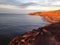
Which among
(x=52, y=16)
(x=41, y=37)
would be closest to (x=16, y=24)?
(x=41, y=37)

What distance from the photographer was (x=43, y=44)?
172 cm

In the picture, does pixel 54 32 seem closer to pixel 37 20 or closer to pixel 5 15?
pixel 37 20

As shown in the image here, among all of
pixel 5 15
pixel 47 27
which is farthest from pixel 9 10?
pixel 47 27

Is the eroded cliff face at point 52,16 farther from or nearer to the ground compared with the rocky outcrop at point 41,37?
farther from the ground

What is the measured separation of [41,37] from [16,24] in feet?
1.18

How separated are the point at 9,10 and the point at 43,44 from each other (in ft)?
2.02

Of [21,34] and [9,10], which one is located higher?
[9,10]

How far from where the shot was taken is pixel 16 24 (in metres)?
1.80

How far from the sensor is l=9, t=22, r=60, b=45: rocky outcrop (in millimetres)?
1729

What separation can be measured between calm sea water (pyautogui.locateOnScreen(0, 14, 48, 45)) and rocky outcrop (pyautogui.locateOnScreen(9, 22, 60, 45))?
0.06 m

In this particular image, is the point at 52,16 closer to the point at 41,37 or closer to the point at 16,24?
the point at 41,37

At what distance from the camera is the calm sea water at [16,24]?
1.78 meters

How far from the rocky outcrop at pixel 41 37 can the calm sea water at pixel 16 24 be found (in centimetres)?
6

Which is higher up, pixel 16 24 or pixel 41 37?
pixel 16 24
